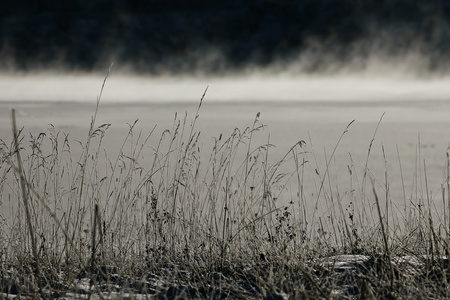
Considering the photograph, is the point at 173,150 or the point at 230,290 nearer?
the point at 230,290

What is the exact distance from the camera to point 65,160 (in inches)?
161

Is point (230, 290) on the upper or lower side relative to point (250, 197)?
lower

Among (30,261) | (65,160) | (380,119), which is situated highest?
(380,119)

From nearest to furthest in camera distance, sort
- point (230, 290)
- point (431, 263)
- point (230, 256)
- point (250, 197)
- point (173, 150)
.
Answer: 1. point (230, 290)
2. point (431, 263)
3. point (230, 256)
4. point (250, 197)
5. point (173, 150)

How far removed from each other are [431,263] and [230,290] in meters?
1.22

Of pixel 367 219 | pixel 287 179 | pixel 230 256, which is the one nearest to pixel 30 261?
pixel 230 256

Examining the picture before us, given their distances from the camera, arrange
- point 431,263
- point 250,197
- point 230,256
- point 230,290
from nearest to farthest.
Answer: point 230,290 → point 431,263 → point 230,256 → point 250,197

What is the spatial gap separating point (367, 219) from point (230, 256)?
135 centimetres

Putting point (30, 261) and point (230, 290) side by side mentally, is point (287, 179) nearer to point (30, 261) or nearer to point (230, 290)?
point (230, 290)

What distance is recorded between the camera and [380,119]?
386 centimetres

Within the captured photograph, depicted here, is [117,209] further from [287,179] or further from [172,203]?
[287,179]

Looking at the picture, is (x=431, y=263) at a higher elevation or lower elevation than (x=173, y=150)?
lower

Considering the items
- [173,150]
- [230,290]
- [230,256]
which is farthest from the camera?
[173,150]

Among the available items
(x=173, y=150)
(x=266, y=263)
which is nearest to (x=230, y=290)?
(x=266, y=263)
